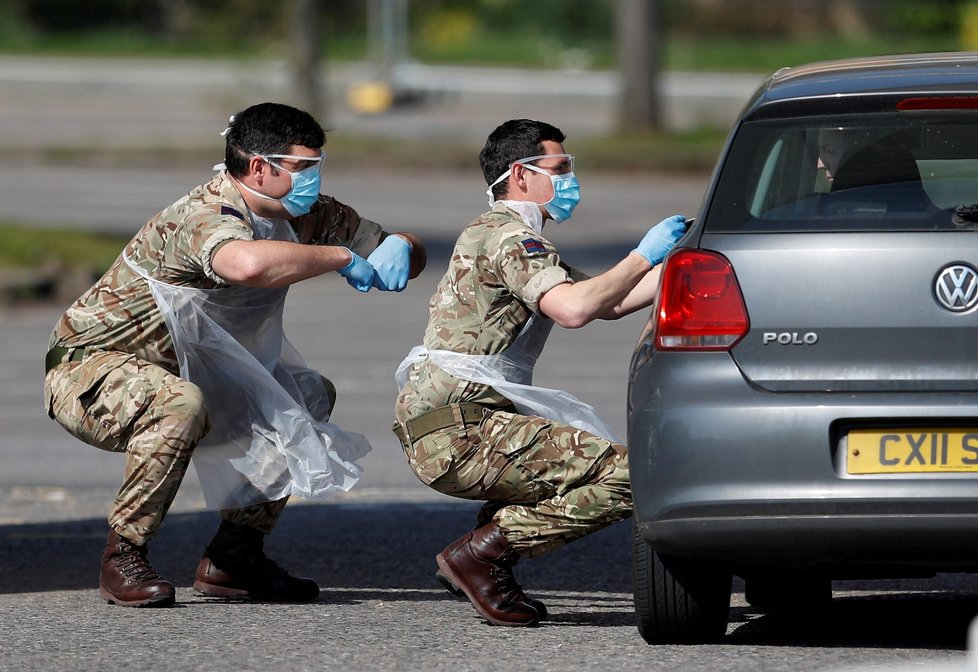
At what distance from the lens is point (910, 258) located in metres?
4.57

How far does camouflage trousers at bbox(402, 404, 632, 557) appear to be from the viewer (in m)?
5.39

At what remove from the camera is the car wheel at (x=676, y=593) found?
5.00 metres

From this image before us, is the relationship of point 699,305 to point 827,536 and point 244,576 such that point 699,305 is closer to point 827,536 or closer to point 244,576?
point 827,536

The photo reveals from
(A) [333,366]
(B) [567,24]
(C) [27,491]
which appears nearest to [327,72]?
(B) [567,24]

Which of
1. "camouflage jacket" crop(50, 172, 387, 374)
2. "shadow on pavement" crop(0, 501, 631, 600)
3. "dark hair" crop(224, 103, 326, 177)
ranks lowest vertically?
"shadow on pavement" crop(0, 501, 631, 600)

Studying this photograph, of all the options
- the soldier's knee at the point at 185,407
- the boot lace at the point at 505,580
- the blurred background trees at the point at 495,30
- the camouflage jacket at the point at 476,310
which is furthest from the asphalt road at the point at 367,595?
the blurred background trees at the point at 495,30

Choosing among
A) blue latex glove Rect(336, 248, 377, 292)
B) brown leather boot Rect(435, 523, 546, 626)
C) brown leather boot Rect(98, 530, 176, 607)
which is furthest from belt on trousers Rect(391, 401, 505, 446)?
brown leather boot Rect(98, 530, 176, 607)

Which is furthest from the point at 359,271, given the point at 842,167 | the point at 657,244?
the point at 842,167

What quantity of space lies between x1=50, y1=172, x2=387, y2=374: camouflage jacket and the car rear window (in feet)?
5.48

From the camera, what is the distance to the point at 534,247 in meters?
5.40

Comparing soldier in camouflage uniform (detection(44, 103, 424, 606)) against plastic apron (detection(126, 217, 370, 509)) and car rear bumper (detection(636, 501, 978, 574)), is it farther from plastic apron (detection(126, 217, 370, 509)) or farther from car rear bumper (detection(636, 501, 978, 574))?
car rear bumper (detection(636, 501, 978, 574))

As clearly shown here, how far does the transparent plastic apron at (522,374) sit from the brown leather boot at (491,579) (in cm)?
39

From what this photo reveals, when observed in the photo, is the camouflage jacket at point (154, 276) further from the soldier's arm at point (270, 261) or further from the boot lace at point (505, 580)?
the boot lace at point (505, 580)

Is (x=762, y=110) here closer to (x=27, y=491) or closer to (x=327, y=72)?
(x=27, y=491)
